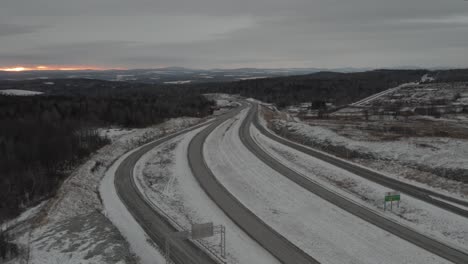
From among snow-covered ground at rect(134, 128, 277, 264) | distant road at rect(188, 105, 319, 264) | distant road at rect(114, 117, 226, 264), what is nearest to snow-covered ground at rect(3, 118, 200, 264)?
distant road at rect(114, 117, 226, 264)

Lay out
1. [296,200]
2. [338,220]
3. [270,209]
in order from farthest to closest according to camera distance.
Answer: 1. [296,200]
2. [270,209]
3. [338,220]

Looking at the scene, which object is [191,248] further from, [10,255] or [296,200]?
[296,200]

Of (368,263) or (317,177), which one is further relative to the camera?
(317,177)

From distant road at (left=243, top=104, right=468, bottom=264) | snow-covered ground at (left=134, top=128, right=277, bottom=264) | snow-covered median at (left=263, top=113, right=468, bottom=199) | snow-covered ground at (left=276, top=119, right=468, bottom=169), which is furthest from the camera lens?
snow-covered ground at (left=276, top=119, right=468, bottom=169)

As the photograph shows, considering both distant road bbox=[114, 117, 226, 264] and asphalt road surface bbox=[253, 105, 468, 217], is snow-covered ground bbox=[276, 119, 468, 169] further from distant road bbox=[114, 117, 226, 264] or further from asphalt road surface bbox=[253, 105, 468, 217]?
distant road bbox=[114, 117, 226, 264]

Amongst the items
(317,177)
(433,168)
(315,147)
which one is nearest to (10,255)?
(317,177)

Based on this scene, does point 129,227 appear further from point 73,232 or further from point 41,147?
point 41,147

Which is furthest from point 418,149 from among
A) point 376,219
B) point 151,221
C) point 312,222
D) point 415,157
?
point 151,221
